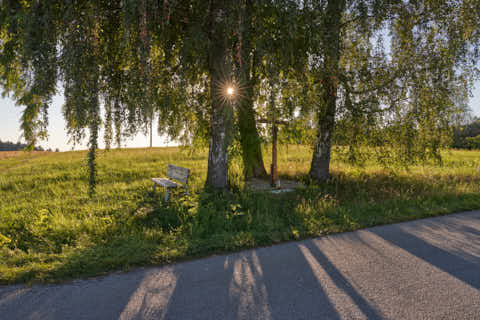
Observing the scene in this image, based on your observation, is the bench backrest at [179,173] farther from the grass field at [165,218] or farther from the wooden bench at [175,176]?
the grass field at [165,218]

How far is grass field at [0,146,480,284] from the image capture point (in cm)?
406

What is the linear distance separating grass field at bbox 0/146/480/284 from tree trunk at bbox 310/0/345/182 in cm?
73

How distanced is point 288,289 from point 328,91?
681 cm

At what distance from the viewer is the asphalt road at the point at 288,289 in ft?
9.31

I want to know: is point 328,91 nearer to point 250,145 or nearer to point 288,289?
point 250,145

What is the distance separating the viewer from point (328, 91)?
8500 mm

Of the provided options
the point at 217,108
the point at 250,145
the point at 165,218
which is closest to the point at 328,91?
the point at 250,145

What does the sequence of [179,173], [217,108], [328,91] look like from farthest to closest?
[328,91] < [179,173] < [217,108]

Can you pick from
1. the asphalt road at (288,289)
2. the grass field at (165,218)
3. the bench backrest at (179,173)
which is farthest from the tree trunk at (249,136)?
the asphalt road at (288,289)

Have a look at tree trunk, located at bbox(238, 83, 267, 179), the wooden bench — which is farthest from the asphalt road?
tree trunk, located at bbox(238, 83, 267, 179)

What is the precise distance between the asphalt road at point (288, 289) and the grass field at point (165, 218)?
0.37 meters

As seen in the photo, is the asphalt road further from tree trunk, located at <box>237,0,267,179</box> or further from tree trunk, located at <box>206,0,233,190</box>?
tree trunk, located at <box>237,0,267,179</box>

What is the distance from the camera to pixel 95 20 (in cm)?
493

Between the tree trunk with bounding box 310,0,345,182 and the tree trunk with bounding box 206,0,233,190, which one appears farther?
the tree trunk with bounding box 206,0,233,190
